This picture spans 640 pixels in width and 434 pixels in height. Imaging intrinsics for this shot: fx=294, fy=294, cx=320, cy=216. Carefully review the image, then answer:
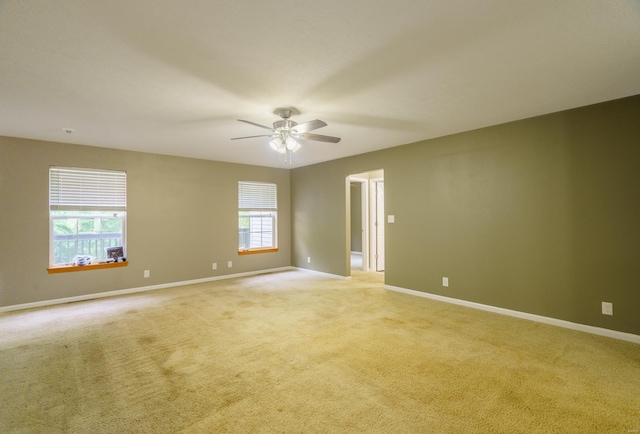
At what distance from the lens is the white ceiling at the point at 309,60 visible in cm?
176

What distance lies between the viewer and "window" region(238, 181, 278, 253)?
6.63 meters

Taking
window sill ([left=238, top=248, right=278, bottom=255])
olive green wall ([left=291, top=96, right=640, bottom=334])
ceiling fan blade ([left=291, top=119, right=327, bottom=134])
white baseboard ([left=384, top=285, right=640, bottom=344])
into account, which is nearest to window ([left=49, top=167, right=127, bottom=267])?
window sill ([left=238, top=248, right=278, bottom=255])

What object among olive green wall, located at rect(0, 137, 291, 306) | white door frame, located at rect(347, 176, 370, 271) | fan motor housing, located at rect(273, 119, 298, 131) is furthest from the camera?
white door frame, located at rect(347, 176, 370, 271)

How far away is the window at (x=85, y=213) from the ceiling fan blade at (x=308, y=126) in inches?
145

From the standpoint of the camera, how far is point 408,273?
16.2 feet

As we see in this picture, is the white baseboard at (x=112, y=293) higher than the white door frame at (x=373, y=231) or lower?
lower

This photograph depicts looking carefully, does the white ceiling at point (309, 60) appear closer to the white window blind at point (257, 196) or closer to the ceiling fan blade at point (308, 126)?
the ceiling fan blade at point (308, 126)

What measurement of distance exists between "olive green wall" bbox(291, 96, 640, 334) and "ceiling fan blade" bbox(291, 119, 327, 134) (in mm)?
2411

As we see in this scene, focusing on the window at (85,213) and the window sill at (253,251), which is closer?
the window at (85,213)

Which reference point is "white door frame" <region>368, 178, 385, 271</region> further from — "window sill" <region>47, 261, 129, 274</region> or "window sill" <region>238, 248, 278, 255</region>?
"window sill" <region>47, 261, 129, 274</region>

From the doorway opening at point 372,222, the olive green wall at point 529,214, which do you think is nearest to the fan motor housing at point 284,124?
the olive green wall at point 529,214

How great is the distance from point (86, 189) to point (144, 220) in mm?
962

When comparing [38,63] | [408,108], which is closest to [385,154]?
[408,108]

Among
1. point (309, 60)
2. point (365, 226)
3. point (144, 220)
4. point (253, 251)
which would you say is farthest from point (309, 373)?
point (365, 226)
